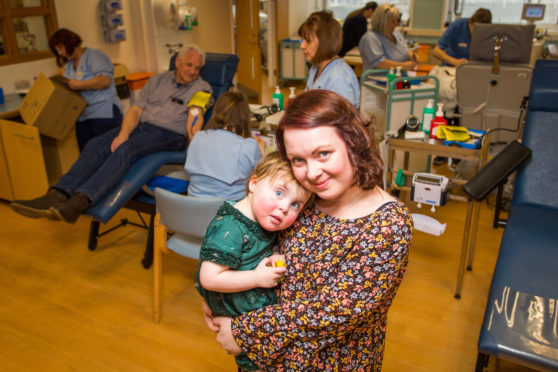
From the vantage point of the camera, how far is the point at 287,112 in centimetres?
98

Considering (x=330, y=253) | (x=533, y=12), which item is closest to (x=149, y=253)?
(x=330, y=253)

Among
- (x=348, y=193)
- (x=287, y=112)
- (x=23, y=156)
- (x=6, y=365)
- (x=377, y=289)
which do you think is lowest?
(x=6, y=365)

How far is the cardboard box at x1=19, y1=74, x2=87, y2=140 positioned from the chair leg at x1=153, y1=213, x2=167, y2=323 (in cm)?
165

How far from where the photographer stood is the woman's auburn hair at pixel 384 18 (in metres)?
3.92

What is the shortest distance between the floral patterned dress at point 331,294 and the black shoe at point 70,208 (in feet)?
6.22

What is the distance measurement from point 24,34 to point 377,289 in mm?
4527

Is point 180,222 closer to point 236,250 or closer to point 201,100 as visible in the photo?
point 236,250

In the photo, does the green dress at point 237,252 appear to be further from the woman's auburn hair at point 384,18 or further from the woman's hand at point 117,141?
the woman's auburn hair at point 384,18

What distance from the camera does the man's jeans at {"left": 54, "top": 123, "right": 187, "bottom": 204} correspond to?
9.23ft

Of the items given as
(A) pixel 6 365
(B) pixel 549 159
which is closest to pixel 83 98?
(A) pixel 6 365

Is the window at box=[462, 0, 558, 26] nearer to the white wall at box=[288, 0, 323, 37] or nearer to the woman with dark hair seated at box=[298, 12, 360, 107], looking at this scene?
the white wall at box=[288, 0, 323, 37]

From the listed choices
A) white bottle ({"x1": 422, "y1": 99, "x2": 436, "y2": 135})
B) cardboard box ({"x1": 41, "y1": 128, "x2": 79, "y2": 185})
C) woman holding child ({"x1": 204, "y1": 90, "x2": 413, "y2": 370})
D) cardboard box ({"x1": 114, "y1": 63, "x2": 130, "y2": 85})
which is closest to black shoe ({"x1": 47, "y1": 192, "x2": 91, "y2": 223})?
cardboard box ({"x1": 41, "y1": 128, "x2": 79, "y2": 185})

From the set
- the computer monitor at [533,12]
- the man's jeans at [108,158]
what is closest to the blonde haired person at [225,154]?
the man's jeans at [108,158]

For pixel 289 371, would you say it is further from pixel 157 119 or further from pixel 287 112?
pixel 157 119
